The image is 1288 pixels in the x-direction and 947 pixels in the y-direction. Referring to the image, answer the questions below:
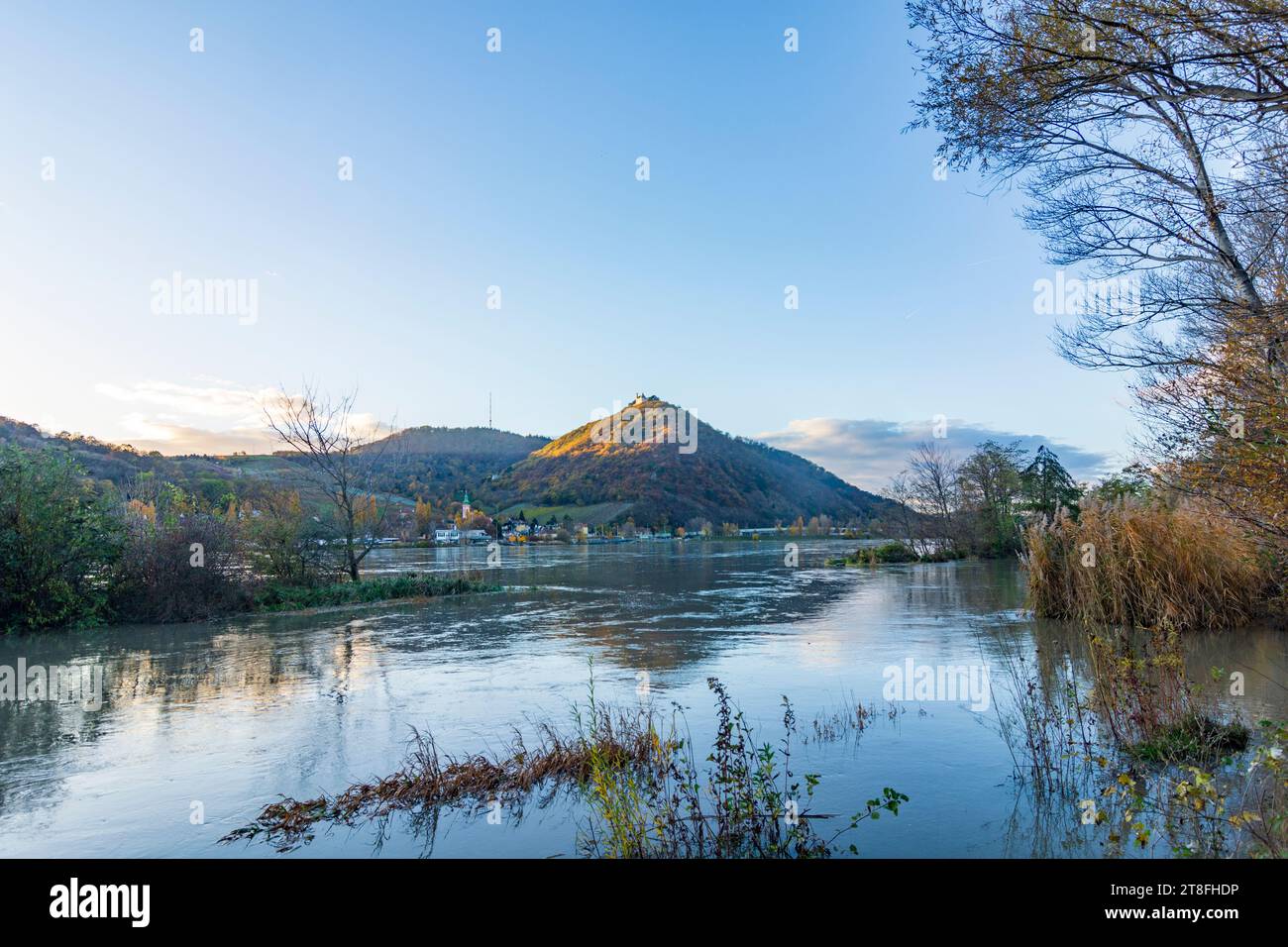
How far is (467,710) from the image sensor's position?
27.3ft

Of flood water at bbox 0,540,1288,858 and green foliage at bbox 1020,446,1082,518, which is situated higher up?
green foliage at bbox 1020,446,1082,518

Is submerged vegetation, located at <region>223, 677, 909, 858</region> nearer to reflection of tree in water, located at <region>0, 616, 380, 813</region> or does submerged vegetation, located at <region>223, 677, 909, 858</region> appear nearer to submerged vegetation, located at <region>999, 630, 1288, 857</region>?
submerged vegetation, located at <region>999, 630, 1288, 857</region>

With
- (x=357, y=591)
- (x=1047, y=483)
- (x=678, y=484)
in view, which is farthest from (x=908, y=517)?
(x=678, y=484)

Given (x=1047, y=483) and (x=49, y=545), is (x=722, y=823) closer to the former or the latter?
(x=49, y=545)

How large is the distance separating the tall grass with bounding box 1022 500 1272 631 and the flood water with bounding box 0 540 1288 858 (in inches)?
24.6

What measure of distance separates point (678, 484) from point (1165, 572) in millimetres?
106179

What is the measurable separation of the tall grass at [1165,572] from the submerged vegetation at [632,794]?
A: 795cm

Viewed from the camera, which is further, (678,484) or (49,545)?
(678,484)

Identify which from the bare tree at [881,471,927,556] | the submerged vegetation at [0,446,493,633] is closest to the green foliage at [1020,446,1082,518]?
the bare tree at [881,471,927,556]

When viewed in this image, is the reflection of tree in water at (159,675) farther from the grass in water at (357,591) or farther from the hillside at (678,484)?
the hillside at (678,484)

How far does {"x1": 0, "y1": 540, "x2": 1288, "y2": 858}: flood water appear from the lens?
4.98 meters

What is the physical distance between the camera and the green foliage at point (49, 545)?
1448 cm
